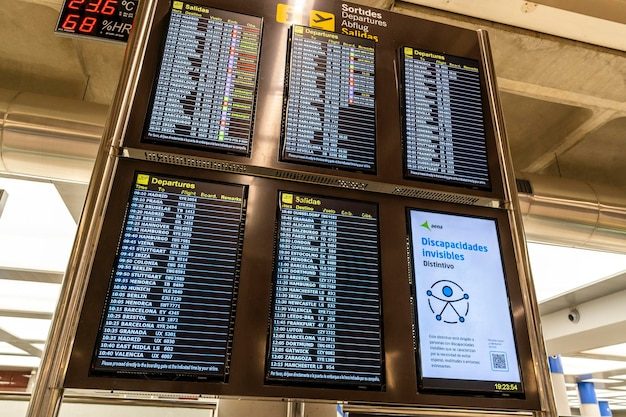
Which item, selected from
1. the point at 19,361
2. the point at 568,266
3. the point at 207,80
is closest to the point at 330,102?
the point at 207,80

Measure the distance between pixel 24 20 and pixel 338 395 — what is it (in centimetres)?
312

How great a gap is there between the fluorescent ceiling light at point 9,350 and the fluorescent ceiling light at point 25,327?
3.43 feet

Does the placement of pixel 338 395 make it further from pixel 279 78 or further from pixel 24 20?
pixel 24 20

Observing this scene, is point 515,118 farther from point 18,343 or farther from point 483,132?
point 18,343

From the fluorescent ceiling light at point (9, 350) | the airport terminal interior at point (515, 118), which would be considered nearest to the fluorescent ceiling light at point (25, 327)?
the fluorescent ceiling light at point (9, 350)

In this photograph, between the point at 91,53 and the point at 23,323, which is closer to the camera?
the point at 91,53

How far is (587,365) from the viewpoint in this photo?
9258 millimetres

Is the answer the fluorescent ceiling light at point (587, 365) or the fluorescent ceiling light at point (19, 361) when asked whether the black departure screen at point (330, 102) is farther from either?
the fluorescent ceiling light at point (19, 361)

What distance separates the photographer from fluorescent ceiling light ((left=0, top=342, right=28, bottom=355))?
364 inches

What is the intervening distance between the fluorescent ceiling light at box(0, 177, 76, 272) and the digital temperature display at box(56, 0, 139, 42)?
6.49 ft

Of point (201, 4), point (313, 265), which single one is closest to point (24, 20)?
point (201, 4)

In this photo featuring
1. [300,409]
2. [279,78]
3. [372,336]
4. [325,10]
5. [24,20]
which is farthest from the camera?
[24,20]

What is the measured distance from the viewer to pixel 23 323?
759 centimetres

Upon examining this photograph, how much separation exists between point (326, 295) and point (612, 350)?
8.34 meters
